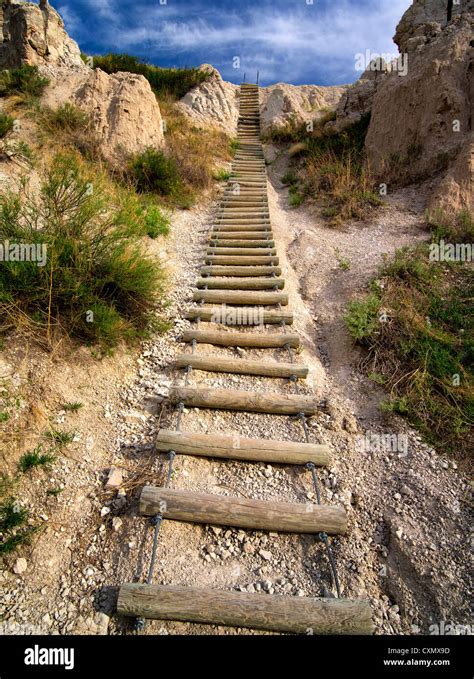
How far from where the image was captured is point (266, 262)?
20.4 ft

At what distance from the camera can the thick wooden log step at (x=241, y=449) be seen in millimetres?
3107

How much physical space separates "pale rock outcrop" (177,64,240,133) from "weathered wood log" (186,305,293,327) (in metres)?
12.1

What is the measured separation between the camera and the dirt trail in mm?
2246

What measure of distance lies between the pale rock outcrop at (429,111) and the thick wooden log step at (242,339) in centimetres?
582

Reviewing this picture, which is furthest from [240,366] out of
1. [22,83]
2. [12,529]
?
[22,83]

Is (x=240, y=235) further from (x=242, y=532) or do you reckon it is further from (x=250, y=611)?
(x=250, y=611)

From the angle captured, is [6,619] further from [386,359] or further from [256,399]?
[386,359]

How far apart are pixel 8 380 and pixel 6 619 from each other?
176 centimetres

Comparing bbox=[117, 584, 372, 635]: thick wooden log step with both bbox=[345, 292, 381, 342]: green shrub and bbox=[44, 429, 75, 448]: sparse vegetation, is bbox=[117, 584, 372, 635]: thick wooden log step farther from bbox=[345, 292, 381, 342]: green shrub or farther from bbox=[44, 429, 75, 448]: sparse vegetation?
bbox=[345, 292, 381, 342]: green shrub

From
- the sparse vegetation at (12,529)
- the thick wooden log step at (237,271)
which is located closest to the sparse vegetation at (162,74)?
the thick wooden log step at (237,271)

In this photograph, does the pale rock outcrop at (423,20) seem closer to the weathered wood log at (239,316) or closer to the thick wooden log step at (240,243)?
the thick wooden log step at (240,243)

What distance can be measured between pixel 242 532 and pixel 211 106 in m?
17.0

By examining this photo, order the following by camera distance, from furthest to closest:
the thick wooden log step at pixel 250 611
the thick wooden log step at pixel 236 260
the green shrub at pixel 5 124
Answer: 1. the green shrub at pixel 5 124
2. the thick wooden log step at pixel 236 260
3. the thick wooden log step at pixel 250 611

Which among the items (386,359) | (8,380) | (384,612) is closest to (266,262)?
(386,359)
